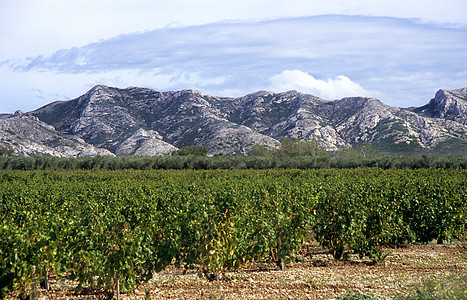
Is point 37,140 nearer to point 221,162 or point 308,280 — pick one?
point 221,162

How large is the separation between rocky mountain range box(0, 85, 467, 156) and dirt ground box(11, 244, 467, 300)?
344 feet

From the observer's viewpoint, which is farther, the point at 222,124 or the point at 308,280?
the point at 222,124

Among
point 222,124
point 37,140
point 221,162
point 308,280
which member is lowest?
point 221,162

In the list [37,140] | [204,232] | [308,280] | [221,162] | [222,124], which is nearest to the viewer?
[308,280]

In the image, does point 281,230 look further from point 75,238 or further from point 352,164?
point 352,164

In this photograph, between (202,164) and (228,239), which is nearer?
(228,239)

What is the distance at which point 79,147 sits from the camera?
12638 centimetres

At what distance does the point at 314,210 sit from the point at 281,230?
2.59 m

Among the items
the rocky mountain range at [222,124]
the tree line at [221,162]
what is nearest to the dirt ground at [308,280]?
the tree line at [221,162]

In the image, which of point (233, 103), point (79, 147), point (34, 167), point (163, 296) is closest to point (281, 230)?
point (163, 296)

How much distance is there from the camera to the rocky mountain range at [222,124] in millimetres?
125438

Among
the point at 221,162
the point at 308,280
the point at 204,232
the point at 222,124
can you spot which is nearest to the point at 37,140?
the point at 222,124

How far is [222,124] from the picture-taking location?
5497 inches

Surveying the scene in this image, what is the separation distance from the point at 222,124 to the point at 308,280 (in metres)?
131
